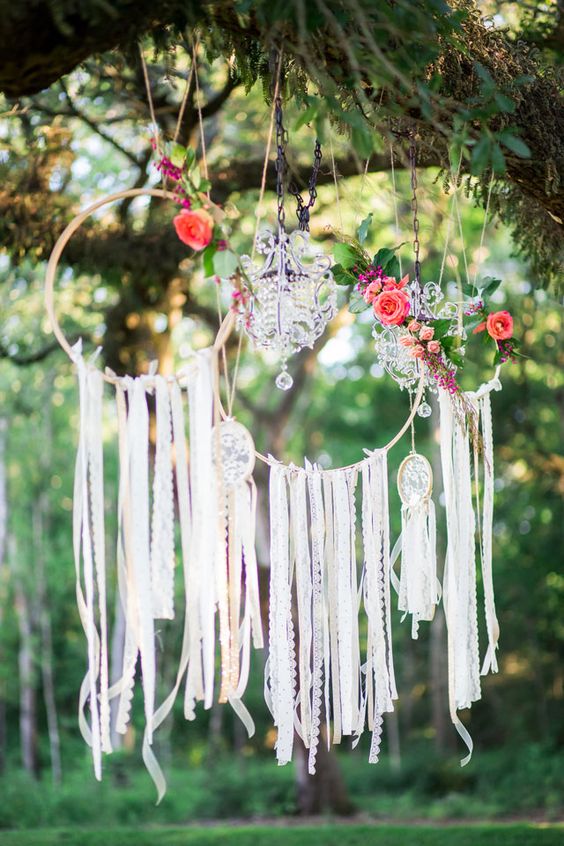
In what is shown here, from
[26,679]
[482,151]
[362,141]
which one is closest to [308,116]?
[362,141]

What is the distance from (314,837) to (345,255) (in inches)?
186

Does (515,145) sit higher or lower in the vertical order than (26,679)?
higher

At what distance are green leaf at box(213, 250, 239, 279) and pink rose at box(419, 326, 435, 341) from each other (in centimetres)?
76

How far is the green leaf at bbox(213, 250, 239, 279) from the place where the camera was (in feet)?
6.89

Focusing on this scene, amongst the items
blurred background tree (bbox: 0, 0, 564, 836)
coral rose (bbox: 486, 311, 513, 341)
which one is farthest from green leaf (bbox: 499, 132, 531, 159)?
coral rose (bbox: 486, 311, 513, 341)

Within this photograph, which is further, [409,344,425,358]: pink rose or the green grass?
the green grass

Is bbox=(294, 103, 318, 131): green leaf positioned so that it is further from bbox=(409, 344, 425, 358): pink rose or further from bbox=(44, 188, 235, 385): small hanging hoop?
bbox=(409, 344, 425, 358): pink rose

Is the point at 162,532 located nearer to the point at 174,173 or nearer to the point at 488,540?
the point at 174,173

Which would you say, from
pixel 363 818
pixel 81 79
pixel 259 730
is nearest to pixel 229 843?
pixel 363 818

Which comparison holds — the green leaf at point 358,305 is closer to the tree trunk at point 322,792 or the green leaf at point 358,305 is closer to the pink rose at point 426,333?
the pink rose at point 426,333

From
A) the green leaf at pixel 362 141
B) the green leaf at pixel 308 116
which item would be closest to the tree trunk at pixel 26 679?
the green leaf at pixel 308 116

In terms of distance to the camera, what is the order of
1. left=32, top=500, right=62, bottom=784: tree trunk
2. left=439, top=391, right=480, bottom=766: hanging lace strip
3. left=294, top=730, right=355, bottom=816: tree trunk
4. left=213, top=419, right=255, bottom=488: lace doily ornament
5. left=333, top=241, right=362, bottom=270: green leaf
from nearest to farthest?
left=213, top=419, right=255, bottom=488: lace doily ornament → left=439, top=391, right=480, bottom=766: hanging lace strip → left=333, top=241, right=362, bottom=270: green leaf → left=294, top=730, right=355, bottom=816: tree trunk → left=32, top=500, right=62, bottom=784: tree trunk

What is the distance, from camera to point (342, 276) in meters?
2.72

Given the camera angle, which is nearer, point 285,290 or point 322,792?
point 285,290
